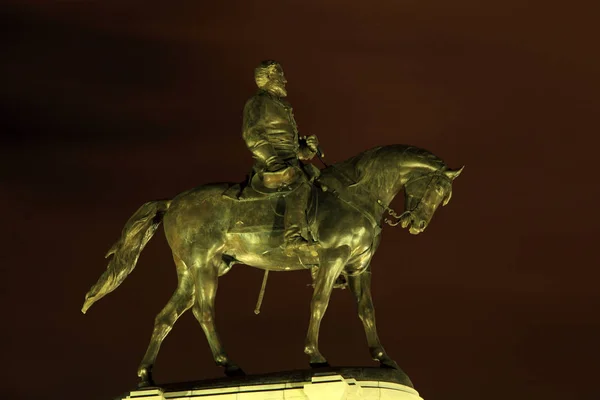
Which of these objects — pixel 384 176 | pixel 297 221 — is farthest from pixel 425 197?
pixel 297 221

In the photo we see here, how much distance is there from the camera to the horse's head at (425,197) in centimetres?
1862

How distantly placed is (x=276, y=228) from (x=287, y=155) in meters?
1.01

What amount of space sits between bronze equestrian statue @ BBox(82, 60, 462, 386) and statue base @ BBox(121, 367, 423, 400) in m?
0.45

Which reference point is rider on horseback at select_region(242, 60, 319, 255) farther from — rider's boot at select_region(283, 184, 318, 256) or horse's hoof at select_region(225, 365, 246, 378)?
horse's hoof at select_region(225, 365, 246, 378)

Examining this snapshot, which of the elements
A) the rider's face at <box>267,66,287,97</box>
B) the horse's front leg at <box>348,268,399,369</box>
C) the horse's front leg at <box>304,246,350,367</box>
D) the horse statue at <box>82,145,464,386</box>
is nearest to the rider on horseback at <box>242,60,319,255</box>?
the rider's face at <box>267,66,287,97</box>

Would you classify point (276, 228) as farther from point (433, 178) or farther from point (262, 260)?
point (433, 178)

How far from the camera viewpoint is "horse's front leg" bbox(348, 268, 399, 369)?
1895 centimetres

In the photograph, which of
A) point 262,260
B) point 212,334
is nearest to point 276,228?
point 262,260

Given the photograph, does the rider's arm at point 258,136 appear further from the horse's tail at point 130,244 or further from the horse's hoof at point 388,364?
the horse's hoof at point 388,364

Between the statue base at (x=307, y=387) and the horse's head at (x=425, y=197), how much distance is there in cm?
195

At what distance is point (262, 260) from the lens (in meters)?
19.1

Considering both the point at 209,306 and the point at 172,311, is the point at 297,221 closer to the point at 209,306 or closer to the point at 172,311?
the point at 209,306

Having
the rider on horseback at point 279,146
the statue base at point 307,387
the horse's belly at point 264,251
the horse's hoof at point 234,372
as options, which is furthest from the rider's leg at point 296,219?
the horse's hoof at point 234,372

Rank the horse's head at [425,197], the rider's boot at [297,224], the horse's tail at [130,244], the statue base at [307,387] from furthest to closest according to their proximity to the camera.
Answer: the horse's tail at [130,244] < the horse's head at [425,197] < the rider's boot at [297,224] < the statue base at [307,387]
